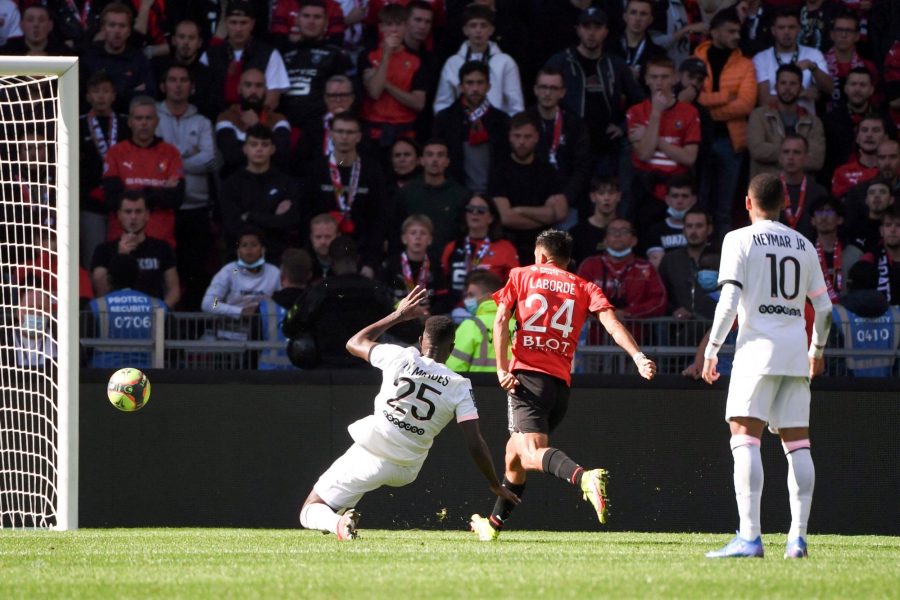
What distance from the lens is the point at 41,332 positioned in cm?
1131

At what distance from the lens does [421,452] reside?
31.3ft

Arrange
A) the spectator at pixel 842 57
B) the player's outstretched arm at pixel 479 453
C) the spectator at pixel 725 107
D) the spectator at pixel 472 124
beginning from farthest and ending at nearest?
1. the spectator at pixel 842 57
2. the spectator at pixel 725 107
3. the spectator at pixel 472 124
4. the player's outstretched arm at pixel 479 453

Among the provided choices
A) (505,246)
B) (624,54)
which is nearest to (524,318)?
(505,246)

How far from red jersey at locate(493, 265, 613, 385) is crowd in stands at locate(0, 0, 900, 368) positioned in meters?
3.98

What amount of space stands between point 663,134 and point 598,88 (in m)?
0.96

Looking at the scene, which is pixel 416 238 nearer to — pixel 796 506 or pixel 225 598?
pixel 796 506

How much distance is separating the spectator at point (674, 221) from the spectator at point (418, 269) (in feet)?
7.63

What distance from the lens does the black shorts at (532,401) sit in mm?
9797

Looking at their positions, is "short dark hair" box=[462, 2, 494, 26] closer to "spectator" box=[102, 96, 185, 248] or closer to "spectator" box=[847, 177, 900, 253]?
"spectator" box=[102, 96, 185, 248]

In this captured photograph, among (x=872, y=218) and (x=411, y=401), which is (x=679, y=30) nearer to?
(x=872, y=218)

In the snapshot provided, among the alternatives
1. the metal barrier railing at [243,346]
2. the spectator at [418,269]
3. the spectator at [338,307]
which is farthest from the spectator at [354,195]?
the metal barrier railing at [243,346]

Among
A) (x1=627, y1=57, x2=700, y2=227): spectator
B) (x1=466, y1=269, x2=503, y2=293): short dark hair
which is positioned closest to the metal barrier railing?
(x1=466, y1=269, x2=503, y2=293): short dark hair

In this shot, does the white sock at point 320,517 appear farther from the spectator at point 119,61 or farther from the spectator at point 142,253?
the spectator at point 119,61

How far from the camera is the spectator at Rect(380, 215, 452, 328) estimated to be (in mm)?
→ 14227
